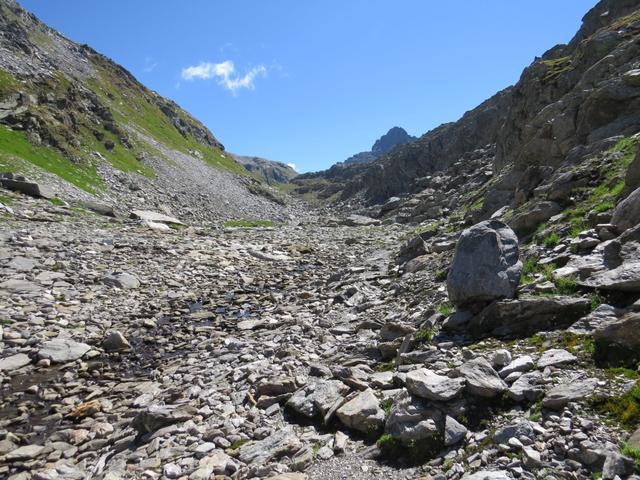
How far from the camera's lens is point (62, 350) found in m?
15.6

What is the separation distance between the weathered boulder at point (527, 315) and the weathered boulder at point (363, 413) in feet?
12.5

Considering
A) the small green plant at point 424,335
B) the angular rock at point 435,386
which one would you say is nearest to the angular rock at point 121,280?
the small green plant at point 424,335

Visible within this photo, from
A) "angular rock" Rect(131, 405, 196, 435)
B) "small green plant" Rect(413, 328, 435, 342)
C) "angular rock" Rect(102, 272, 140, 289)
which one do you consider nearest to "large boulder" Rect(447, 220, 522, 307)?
"small green plant" Rect(413, 328, 435, 342)

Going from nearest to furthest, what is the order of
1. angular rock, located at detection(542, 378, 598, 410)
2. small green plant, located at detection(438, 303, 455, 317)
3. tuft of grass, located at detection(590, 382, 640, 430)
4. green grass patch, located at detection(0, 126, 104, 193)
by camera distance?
tuft of grass, located at detection(590, 382, 640, 430) → angular rock, located at detection(542, 378, 598, 410) → small green plant, located at detection(438, 303, 455, 317) → green grass patch, located at detection(0, 126, 104, 193)

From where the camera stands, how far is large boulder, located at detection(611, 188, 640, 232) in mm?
11836

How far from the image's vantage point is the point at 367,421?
8.91m

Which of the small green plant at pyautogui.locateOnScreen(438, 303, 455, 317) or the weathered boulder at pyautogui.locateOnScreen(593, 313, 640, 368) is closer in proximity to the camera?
the weathered boulder at pyautogui.locateOnScreen(593, 313, 640, 368)

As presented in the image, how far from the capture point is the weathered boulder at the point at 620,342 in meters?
7.86

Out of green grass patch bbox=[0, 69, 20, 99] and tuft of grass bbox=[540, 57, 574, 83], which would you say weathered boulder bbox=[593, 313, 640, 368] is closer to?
tuft of grass bbox=[540, 57, 574, 83]

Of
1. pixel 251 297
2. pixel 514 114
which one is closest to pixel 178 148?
pixel 514 114

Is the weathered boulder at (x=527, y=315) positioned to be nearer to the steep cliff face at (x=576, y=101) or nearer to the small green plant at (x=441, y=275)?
the small green plant at (x=441, y=275)

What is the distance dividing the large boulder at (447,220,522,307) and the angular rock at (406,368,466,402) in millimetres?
4039

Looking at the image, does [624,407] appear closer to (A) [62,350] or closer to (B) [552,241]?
(B) [552,241]

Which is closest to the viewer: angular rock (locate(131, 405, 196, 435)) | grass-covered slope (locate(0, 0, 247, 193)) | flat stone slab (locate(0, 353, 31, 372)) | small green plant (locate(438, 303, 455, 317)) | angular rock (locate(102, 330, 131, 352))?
angular rock (locate(131, 405, 196, 435))
